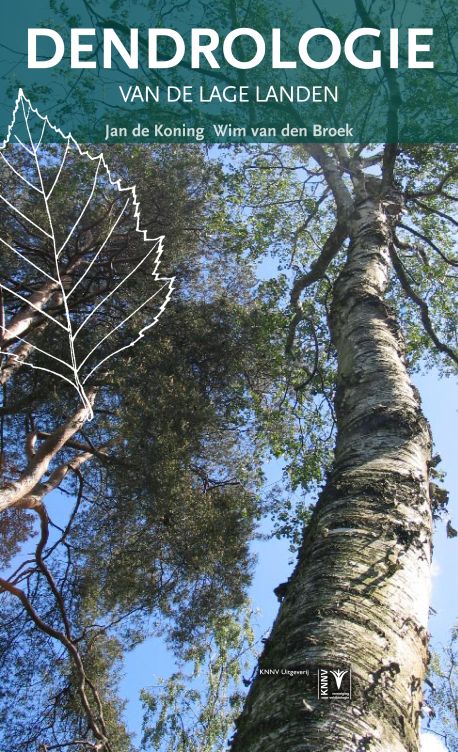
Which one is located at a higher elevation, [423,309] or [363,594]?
[423,309]

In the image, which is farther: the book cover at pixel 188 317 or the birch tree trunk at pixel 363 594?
A: the book cover at pixel 188 317

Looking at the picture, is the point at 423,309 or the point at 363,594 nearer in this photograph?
the point at 363,594

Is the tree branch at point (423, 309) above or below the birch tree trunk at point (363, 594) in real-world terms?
above

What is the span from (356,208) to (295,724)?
5.71 m

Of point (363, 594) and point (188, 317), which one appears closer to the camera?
point (363, 594)

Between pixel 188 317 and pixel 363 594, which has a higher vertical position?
pixel 188 317

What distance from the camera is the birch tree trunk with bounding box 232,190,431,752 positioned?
1608 mm

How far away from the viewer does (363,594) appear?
207cm

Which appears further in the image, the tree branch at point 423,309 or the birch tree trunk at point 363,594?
the tree branch at point 423,309

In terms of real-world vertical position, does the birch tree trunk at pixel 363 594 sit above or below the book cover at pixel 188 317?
below

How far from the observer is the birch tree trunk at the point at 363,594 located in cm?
161

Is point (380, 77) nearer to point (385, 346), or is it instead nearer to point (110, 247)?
point (110, 247)

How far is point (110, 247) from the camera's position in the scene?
10602 millimetres

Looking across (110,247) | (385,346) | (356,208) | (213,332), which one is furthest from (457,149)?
(385,346)
